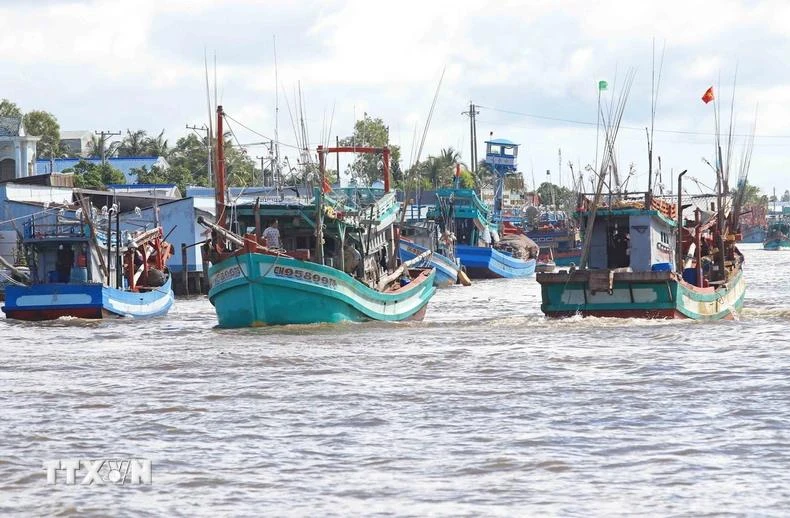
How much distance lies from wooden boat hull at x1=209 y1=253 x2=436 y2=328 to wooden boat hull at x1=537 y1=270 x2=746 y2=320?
4402 millimetres

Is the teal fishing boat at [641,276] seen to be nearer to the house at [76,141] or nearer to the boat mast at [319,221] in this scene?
the boat mast at [319,221]

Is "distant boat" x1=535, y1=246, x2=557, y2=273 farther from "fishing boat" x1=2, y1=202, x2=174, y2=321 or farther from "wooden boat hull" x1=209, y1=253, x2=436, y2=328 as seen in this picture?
"wooden boat hull" x1=209, y1=253, x2=436, y2=328

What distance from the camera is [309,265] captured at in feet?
95.1

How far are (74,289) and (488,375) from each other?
16.9 m

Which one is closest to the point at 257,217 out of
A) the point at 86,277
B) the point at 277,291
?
the point at 277,291

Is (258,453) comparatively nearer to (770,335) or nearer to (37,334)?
(770,335)

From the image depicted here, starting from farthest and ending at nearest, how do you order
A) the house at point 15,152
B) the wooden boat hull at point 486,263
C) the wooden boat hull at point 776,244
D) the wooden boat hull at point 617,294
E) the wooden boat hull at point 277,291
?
1. the wooden boat hull at point 776,244
2. the house at point 15,152
3. the wooden boat hull at point 486,263
4. the wooden boat hull at point 617,294
5. the wooden boat hull at point 277,291

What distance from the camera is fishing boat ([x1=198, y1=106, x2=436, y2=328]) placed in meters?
29.0

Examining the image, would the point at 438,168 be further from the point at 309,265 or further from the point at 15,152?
the point at 309,265

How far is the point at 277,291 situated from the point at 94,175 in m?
52.8

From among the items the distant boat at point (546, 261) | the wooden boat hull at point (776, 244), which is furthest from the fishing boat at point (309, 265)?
the wooden boat hull at point (776, 244)

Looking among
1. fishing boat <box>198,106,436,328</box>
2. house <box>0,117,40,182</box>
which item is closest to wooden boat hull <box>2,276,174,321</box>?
fishing boat <box>198,106,436,328</box>

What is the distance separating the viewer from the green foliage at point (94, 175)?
76438 mm

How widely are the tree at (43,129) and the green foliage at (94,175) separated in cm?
1134
